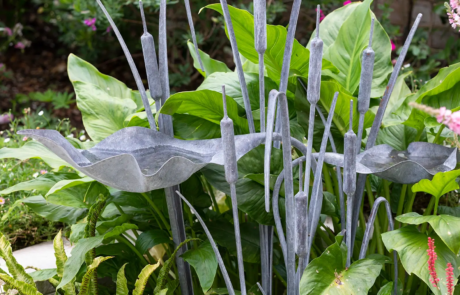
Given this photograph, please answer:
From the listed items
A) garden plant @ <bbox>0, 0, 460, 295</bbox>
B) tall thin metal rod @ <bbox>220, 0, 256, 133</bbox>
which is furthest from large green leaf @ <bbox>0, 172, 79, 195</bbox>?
tall thin metal rod @ <bbox>220, 0, 256, 133</bbox>

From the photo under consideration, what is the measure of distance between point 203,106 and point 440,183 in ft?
1.69

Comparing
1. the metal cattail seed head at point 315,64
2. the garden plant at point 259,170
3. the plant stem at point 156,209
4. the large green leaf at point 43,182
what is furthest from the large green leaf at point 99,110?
the metal cattail seed head at point 315,64

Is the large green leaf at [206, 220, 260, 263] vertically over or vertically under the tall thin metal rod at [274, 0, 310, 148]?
under

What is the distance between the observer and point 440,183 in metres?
0.98

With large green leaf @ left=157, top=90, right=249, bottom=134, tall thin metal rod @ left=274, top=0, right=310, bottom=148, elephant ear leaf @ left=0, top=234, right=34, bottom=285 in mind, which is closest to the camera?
tall thin metal rod @ left=274, top=0, right=310, bottom=148

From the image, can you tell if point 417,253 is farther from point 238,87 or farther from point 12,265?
point 12,265

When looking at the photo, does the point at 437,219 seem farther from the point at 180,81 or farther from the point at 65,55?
the point at 65,55

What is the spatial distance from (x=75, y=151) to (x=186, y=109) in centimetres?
29

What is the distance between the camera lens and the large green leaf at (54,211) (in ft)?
4.17

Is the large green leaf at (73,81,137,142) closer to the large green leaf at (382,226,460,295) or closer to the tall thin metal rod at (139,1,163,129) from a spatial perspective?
the tall thin metal rod at (139,1,163,129)

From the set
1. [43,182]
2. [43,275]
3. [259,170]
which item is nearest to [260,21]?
[259,170]

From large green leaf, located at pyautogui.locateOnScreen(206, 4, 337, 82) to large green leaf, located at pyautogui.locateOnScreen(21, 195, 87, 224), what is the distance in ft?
1.93

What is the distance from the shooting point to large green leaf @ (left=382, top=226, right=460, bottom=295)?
0.94 meters

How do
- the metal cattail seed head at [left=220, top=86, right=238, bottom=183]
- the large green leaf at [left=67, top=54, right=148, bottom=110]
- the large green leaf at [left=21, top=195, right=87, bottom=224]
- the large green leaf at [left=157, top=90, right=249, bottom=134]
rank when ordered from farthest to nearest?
the large green leaf at [left=67, top=54, right=148, bottom=110] → the large green leaf at [left=21, top=195, right=87, bottom=224] → the large green leaf at [left=157, top=90, right=249, bottom=134] → the metal cattail seed head at [left=220, top=86, right=238, bottom=183]
